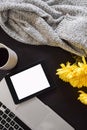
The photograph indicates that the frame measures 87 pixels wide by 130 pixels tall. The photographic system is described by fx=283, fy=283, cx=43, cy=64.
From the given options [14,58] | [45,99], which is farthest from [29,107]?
[14,58]

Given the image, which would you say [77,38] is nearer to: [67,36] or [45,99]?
[67,36]

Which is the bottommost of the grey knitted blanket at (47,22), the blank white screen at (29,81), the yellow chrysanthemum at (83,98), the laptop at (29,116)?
the laptop at (29,116)

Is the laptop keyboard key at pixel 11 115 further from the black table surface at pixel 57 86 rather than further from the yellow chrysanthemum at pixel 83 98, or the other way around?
the yellow chrysanthemum at pixel 83 98

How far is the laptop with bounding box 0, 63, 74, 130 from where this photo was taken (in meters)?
0.83

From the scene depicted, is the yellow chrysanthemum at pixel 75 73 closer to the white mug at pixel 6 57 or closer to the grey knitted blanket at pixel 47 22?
the grey knitted blanket at pixel 47 22

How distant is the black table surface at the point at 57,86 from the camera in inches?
32.9

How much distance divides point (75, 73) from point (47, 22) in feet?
0.63

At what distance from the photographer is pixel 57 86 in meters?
0.86

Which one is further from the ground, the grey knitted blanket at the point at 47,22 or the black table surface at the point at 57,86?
the grey knitted blanket at the point at 47,22

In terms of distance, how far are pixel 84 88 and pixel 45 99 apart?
125 millimetres

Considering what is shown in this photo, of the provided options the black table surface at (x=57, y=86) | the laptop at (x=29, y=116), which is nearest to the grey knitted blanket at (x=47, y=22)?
the black table surface at (x=57, y=86)

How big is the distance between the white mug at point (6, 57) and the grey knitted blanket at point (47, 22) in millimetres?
67

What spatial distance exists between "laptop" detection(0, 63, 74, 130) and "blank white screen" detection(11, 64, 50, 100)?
26mm

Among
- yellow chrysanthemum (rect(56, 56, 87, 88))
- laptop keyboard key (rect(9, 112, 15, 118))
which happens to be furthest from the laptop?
yellow chrysanthemum (rect(56, 56, 87, 88))
